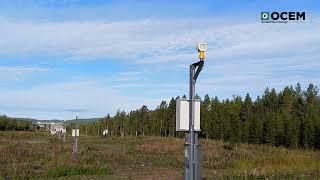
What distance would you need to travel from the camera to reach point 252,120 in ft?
293

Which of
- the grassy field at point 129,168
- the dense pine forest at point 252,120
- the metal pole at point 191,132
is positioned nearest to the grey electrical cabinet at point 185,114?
the metal pole at point 191,132

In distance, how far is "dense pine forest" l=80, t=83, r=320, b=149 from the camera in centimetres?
8012

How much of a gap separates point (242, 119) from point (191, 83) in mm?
92775

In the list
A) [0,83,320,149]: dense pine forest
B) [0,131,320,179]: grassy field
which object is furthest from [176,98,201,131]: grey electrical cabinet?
[0,83,320,149]: dense pine forest

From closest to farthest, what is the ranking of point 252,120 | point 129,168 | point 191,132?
point 191,132 → point 129,168 → point 252,120

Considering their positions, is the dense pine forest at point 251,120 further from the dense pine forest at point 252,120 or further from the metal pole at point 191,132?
the metal pole at point 191,132

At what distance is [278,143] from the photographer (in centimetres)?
8350

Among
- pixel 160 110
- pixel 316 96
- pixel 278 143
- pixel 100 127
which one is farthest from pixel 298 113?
pixel 100 127

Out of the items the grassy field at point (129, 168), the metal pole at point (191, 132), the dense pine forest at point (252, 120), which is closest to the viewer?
the metal pole at point (191, 132)

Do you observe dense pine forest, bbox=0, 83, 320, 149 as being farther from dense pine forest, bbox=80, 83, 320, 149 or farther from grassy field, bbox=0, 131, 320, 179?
grassy field, bbox=0, 131, 320, 179

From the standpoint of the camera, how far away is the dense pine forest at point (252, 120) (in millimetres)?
80125

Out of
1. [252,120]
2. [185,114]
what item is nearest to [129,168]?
[185,114]

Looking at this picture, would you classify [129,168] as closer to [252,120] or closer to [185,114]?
[185,114]

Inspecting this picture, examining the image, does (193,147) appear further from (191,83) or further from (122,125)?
(122,125)
